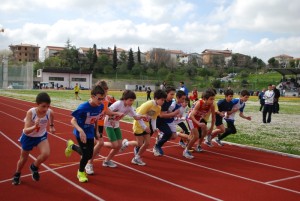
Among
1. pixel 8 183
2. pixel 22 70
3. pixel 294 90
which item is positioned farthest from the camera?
pixel 22 70

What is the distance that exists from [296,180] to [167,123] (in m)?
3.02

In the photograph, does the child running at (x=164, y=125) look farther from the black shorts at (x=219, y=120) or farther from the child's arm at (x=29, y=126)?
the child's arm at (x=29, y=126)

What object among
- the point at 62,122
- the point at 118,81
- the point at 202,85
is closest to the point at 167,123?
the point at 62,122

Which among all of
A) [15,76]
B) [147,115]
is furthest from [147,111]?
[15,76]

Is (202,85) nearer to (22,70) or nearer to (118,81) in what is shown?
(118,81)

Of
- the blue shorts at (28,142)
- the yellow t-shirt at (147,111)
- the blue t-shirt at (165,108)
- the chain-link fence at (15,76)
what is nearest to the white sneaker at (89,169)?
the blue shorts at (28,142)

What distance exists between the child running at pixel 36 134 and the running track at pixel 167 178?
→ 0.30 m

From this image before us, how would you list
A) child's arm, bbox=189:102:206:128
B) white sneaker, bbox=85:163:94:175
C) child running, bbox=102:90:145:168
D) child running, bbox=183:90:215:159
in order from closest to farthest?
1. white sneaker, bbox=85:163:94:175
2. child running, bbox=102:90:145:168
3. child's arm, bbox=189:102:206:128
4. child running, bbox=183:90:215:159

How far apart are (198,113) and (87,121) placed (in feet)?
10.7

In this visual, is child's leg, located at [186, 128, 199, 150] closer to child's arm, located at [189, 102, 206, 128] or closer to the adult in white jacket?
child's arm, located at [189, 102, 206, 128]

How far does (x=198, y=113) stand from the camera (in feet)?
26.3

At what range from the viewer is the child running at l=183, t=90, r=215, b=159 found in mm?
7695

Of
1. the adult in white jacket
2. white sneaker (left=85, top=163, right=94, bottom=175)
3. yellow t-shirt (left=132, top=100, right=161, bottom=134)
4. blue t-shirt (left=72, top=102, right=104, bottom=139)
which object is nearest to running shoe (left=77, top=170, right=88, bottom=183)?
white sneaker (left=85, top=163, right=94, bottom=175)

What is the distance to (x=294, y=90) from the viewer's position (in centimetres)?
5506
